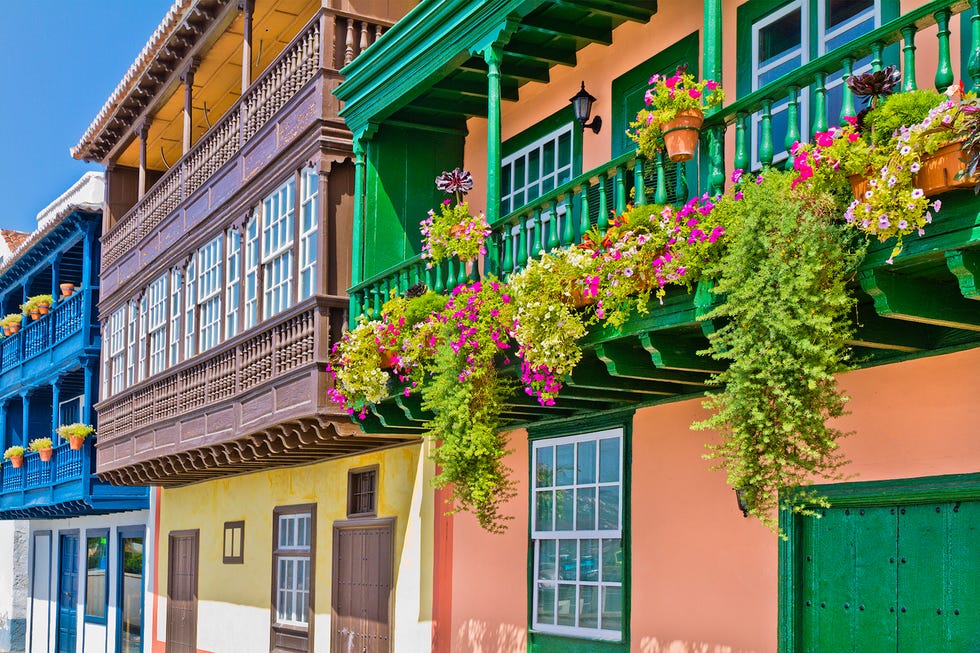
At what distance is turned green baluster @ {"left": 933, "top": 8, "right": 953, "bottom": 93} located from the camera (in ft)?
18.5

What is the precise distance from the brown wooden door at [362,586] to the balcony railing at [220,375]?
6.75 ft

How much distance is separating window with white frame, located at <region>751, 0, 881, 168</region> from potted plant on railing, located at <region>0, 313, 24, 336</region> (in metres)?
21.6

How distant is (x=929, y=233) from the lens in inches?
220

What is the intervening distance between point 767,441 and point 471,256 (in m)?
3.65

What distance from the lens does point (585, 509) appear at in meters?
10.4

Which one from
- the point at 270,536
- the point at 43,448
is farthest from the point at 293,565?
the point at 43,448

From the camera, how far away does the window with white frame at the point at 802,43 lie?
27.1ft

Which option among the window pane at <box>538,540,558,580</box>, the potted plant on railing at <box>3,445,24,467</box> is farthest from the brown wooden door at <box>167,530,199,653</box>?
the window pane at <box>538,540,558,580</box>

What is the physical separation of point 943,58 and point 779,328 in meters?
1.46

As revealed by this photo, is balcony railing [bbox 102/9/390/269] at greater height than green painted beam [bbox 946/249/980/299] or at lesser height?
greater

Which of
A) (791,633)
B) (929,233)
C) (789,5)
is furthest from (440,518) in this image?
(929,233)

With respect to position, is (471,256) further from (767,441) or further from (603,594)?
(767,441)

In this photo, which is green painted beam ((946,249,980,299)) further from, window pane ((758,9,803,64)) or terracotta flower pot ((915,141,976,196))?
window pane ((758,9,803,64))

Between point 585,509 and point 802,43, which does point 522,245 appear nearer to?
point 802,43
